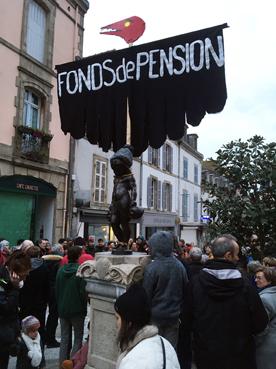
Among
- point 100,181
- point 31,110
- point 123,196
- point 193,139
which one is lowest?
point 123,196

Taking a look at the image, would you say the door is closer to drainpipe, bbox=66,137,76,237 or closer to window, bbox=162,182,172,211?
drainpipe, bbox=66,137,76,237

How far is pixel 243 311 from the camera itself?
2.59m

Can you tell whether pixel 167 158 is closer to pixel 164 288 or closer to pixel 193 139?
pixel 193 139

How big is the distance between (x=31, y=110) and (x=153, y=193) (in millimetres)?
10342

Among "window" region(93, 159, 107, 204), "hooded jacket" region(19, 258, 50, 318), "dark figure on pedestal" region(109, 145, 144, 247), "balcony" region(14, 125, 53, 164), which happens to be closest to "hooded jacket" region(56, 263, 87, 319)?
"hooded jacket" region(19, 258, 50, 318)

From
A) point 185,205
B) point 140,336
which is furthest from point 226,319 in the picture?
point 185,205

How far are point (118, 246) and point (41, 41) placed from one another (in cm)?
1133

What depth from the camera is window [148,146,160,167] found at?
69.7 feet

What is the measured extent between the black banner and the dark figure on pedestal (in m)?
0.71

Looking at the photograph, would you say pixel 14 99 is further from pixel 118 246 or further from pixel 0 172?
pixel 118 246

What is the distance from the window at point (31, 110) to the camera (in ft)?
41.5

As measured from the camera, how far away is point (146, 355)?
1728 mm

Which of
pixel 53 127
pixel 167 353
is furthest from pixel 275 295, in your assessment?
pixel 53 127

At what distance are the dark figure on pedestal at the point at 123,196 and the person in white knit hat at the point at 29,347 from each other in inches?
53.0
